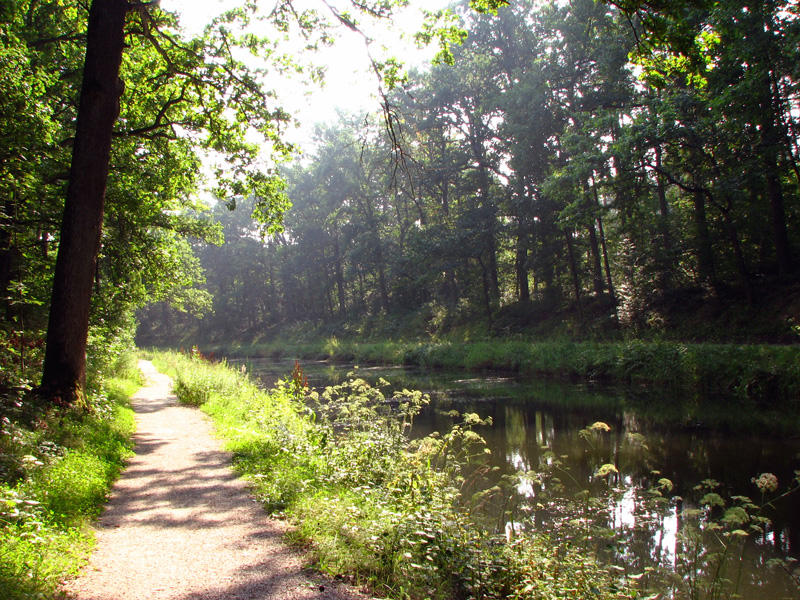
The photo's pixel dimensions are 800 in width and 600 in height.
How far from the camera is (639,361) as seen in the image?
1798 centimetres

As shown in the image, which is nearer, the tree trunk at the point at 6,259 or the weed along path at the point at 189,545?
the weed along path at the point at 189,545

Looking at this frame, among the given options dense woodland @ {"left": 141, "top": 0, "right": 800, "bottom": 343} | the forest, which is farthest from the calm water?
dense woodland @ {"left": 141, "top": 0, "right": 800, "bottom": 343}

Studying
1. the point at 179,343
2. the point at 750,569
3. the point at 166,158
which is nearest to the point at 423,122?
the point at 166,158

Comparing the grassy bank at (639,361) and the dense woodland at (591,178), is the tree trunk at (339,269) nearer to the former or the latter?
the dense woodland at (591,178)

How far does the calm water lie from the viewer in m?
5.73

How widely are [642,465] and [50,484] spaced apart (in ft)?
28.9

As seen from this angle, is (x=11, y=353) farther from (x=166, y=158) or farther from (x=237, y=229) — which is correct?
(x=237, y=229)

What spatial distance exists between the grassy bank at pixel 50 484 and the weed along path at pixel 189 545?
0.62ft

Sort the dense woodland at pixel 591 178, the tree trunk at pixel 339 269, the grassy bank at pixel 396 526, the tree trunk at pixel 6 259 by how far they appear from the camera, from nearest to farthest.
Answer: the grassy bank at pixel 396 526
the tree trunk at pixel 6 259
the dense woodland at pixel 591 178
the tree trunk at pixel 339 269

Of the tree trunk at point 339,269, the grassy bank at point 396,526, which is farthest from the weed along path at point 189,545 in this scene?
the tree trunk at point 339,269

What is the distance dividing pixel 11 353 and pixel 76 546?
19.2 ft

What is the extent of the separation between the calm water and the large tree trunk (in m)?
6.49

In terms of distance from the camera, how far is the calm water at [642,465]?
5.73 meters

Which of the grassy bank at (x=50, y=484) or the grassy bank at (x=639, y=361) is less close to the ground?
the grassy bank at (x=639, y=361)
